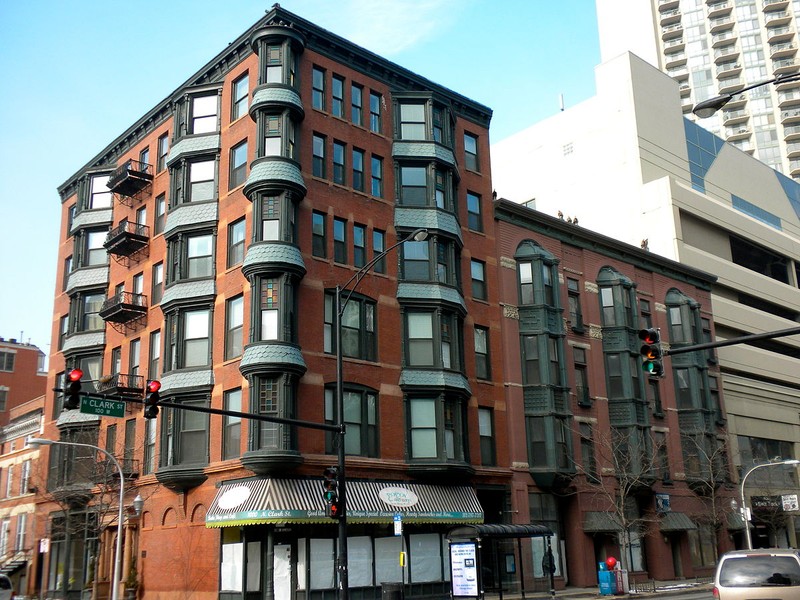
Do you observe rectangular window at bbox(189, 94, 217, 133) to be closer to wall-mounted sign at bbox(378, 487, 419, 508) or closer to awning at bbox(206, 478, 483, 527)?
awning at bbox(206, 478, 483, 527)

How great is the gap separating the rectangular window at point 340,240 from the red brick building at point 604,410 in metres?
9.89

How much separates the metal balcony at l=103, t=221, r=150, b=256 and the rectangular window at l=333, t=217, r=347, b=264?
35.2ft

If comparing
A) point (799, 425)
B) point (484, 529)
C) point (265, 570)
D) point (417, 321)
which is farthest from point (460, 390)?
point (799, 425)

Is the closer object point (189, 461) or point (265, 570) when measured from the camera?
point (265, 570)

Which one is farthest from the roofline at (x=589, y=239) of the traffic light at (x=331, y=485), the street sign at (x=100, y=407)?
the street sign at (x=100, y=407)

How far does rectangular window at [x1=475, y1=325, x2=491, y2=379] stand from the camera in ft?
139

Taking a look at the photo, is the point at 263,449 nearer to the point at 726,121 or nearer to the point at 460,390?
the point at 460,390

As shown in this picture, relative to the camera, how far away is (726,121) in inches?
5084

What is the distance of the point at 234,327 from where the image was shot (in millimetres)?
36219

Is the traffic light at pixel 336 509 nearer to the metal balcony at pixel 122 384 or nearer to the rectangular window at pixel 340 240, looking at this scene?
the rectangular window at pixel 340 240

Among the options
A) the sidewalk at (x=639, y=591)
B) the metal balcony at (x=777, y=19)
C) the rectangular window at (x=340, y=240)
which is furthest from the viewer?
the metal balcony at (x=777, y=19)

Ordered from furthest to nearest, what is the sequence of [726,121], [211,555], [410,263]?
1. [726,121]
2. [410,263]
3. [211,555]

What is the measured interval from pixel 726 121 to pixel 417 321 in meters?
104

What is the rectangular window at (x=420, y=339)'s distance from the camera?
39.0m
